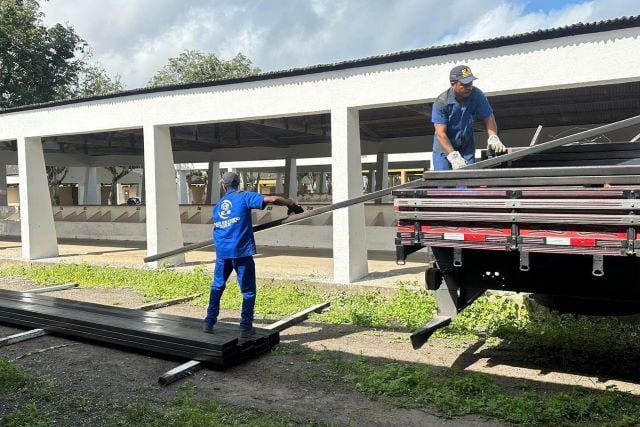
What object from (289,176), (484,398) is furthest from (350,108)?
(289,176)

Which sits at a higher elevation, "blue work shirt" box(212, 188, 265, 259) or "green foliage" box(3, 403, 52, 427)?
"blue work shirt" box(212, 188, 265, 259)

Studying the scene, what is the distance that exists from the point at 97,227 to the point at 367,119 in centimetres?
1070

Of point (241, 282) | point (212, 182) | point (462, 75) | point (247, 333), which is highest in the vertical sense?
point (462, 75)

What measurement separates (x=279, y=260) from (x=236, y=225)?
683 cm

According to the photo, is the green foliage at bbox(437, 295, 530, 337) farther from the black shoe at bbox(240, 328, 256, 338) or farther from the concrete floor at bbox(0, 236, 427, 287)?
the black shoe at bbox(240, 328, 256, 338)

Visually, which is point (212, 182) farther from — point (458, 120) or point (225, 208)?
point (458, 120)

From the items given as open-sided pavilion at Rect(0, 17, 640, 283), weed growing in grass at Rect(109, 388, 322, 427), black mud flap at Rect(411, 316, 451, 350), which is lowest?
weed growing in grass at Rect(109, 388, 322, 427)

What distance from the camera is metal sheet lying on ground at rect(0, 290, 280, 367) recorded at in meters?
5.38

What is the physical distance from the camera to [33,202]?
13.5 meters

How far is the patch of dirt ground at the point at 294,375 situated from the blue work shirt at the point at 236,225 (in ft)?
3.80

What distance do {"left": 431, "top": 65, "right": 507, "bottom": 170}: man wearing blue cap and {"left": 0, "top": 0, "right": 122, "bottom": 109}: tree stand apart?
2080 cm

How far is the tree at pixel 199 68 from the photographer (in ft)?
128

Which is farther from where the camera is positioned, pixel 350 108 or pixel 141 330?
pixel 350 108

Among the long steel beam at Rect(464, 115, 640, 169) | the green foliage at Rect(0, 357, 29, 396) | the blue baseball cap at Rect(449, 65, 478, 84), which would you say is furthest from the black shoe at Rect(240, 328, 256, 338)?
the blue baseball cap at Rect(449, 65, 478, 84)
